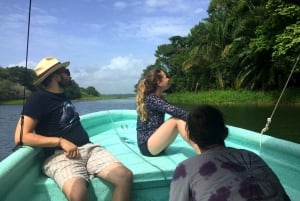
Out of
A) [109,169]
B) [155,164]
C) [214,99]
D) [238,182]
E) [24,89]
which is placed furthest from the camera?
[214,99]

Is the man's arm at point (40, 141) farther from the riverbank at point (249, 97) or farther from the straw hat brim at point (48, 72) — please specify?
the riverbank at point (249, 97)

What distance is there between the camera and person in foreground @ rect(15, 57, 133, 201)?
9.18ft

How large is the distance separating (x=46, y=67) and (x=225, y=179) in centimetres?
209

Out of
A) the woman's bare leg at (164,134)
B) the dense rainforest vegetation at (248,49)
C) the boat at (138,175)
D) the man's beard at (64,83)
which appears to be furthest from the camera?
the dense rainforest vegetation at (248,49)

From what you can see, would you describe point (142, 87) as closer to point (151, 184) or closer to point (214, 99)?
point (151, 184)

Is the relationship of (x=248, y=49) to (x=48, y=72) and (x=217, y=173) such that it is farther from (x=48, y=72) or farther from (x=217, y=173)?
(x=217, y=173)

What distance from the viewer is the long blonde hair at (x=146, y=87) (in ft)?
13.3

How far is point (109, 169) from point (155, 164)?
0.72m

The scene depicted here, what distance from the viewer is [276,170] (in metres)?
3.28

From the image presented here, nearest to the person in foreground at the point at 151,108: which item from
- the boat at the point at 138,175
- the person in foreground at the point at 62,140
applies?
the boat at the point at 138,175

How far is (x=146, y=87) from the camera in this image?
4.08m

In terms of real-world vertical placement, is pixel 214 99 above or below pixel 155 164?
below

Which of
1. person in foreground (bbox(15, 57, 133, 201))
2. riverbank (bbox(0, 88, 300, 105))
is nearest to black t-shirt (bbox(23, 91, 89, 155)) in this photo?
person in foreground (bbox(15, 57, 133, 201))

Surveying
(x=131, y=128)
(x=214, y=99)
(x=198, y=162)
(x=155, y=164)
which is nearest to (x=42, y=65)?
(x=155, y=164)
